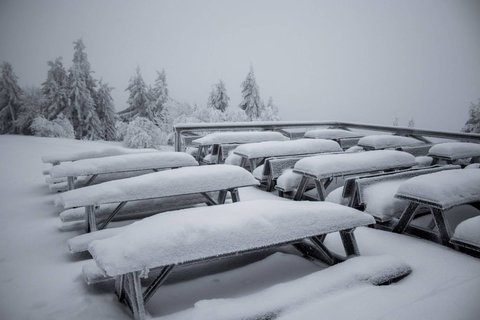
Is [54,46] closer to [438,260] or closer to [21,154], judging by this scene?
[21,154]

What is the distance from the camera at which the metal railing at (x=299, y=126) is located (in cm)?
786

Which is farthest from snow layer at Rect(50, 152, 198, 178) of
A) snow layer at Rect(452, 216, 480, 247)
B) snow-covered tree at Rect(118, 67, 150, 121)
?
snow-covered tree at Rect(118, 67, 150, 121)

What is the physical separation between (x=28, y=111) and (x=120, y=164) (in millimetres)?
22544

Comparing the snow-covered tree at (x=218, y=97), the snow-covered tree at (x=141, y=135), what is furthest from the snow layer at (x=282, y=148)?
the snow-covered tree at (x=218, y=97)

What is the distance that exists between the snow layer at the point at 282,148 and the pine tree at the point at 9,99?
22.5 meters

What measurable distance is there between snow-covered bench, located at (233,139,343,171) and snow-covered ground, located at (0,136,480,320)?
2496 mm

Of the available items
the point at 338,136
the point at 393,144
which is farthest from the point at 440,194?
the point at 338,136

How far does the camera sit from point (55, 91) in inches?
947

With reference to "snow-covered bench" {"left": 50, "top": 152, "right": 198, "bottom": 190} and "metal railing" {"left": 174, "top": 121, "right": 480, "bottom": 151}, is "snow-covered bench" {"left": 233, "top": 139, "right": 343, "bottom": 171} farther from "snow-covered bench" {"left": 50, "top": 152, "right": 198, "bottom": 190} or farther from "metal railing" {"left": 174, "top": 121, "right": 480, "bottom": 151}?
"metal railing" {"left": 174, "top": 121, "right": 480, "bottom": 151}

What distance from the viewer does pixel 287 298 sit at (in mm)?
2340

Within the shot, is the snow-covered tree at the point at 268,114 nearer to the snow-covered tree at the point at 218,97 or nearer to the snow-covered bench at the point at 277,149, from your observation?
the snow-covered tree at the point at 218,97

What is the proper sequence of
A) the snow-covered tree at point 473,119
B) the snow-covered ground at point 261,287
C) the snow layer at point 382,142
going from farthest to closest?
the snow-covered tree at point 473,119, the snow layer at point 382,142, the snow-covered ground at point 261,287

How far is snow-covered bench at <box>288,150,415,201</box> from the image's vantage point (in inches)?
189

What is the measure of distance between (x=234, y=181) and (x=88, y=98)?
24.7 m
